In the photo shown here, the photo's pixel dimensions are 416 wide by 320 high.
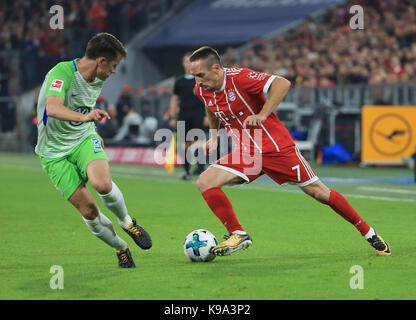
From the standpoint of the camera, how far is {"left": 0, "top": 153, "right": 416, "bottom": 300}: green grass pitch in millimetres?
5957

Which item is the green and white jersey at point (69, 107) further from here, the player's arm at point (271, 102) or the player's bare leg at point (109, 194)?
the player's arm at point (271, 102)

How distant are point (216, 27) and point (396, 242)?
916 inches

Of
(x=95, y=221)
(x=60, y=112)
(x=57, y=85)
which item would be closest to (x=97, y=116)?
(x=60, y=112)

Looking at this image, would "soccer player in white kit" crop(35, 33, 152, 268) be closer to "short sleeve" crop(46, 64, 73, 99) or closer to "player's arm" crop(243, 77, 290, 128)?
"short sleeve" crop(46, 64, 73, 99)

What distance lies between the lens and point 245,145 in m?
7.49

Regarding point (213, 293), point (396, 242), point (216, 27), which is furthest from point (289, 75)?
point (213, 293)

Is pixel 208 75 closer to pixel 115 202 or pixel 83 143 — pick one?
pixel 83 143

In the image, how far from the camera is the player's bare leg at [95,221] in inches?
270

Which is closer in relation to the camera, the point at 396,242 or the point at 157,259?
the point at 157,259

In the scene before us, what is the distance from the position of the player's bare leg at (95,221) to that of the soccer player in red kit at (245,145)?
34.9 inches

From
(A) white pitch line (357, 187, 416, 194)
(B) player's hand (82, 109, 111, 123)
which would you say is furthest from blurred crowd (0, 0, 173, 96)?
(B) player's hand (82, 109, 111, 123)

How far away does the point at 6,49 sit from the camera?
31484mm

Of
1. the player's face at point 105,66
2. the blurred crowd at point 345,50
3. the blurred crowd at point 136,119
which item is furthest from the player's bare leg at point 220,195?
the blurred crowd at point 136,119
